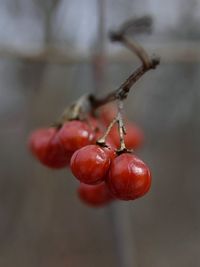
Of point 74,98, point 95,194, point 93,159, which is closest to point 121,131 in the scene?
point 93,159

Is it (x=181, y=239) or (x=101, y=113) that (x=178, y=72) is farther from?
(x=101, y=113)

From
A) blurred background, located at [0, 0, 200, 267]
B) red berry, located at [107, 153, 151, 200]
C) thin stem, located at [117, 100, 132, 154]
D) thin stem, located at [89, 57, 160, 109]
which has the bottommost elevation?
red berry, located at [107, 153, 151, 200]

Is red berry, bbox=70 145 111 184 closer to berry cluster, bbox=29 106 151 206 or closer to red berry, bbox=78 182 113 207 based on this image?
berry cluster, bbox=29 106 151 206

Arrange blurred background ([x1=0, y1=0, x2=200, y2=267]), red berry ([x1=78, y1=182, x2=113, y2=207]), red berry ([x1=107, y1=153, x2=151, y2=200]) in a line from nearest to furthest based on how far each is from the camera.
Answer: red berry ([x1=107, y1=153, x2=151, y2=200]) < red berry ([x1=78, y1=182, x2=113, y2=207]) < blurred background ([x1=0, y1=0, x2=200, y2=267])

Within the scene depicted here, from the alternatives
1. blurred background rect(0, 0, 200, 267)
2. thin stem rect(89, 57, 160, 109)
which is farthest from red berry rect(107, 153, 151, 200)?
blurred background rect(0, 0, 200, 267)

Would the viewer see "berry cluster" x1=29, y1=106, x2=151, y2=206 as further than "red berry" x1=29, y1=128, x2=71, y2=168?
No

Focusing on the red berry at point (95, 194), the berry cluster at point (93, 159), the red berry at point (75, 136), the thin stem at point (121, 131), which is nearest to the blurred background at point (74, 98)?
the red berry at point (95, 194)

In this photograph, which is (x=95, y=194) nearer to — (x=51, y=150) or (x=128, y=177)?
(x=51, y=150)
